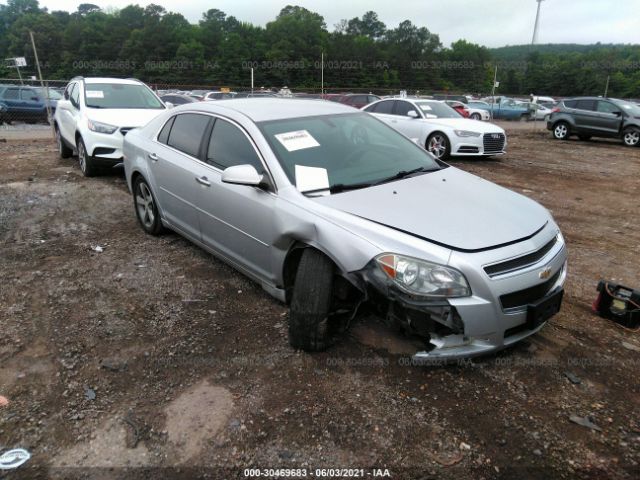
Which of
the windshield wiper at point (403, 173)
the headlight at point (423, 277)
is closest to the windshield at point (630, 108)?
the windshield wiper at point (403, 173)

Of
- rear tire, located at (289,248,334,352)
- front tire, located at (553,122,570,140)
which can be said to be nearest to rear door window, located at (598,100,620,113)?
front tire, located at (553,122,570,140)

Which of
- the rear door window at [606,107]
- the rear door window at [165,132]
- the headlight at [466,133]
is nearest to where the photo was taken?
the rear door window at [165,132]

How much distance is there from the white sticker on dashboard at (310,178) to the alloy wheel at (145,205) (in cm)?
237

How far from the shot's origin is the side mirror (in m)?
3.21

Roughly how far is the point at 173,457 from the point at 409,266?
5.12 ft

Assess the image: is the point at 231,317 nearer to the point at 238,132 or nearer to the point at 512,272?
the point at 238,132

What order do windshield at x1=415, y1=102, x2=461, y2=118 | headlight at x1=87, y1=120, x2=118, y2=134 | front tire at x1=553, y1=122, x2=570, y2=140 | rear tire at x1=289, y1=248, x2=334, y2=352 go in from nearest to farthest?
rear tire at x1=289, y1=248, x2=334, y2=352, headlight at x1=87, y1=120, x2=118, y2=134, windshield at x1=415, y1=102, x2=461, y2=118, front tire at x1=553, y1=122, x2=570, y2=140

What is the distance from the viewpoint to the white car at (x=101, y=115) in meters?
7.80

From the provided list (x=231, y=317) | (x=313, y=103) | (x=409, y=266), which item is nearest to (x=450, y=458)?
(x=409, y=266)

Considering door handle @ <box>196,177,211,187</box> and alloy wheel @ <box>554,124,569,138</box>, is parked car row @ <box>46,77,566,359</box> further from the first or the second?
alloy wheel @ <box>554,124,569,138</box>

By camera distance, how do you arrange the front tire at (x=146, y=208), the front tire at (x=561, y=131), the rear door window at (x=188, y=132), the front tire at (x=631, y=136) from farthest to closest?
1. the front tire at (x=561, y=131)
2. the front tire at (x=631, y=136)
3. the front tire at (x=146, y=208)
4. the rear door window at (x=188, y=132)

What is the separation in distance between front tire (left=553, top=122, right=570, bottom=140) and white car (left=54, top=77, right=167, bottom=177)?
572 inches

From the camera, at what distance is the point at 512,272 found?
8.82 feet

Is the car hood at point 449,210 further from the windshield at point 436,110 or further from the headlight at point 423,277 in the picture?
the windshield at point 436,110
